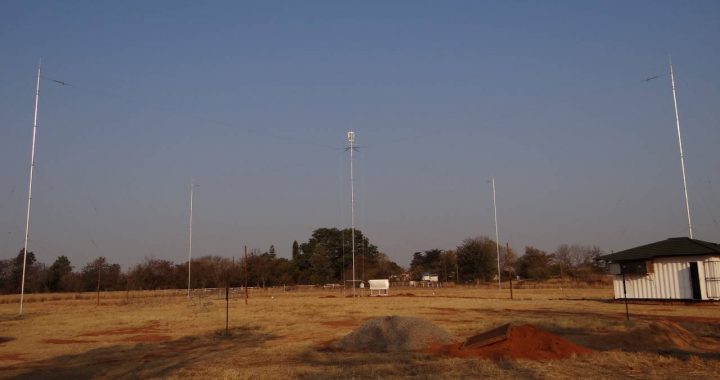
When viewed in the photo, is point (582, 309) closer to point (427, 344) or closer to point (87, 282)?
point (427, 344)

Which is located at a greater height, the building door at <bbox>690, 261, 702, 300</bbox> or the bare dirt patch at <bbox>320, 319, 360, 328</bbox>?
the building door at <bbox>690, 261, 702, 300</bbox>

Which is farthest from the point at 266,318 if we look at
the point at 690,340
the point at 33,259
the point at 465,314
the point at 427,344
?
the point at 33,259

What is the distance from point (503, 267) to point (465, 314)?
254ft

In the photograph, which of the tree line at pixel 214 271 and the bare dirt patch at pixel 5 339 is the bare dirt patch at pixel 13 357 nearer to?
the bare dirt patch at pixel 5 339

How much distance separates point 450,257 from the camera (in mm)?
109750

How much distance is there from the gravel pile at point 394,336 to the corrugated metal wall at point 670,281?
21853 mm

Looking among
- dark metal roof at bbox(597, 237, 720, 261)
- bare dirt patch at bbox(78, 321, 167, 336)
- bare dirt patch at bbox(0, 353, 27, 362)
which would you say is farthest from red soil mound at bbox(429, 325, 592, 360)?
dark metal roof at bbox(597, 237, 720, 261)

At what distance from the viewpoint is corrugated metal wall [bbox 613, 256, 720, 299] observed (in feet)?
107

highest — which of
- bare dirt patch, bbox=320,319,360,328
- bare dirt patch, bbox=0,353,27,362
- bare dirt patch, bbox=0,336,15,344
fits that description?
bare dirt patch, bbox=320,319,360,328

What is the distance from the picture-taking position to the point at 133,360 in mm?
16578

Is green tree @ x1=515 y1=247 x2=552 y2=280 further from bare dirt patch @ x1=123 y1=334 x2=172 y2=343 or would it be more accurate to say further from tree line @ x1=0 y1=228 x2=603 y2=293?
bare dirt patch @ x1=123 y1=334 x2=172 y2=343

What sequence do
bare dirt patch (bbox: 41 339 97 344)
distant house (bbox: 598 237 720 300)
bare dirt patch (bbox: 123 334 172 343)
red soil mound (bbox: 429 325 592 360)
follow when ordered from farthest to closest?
distant house (bbox: 598 237 720 300) < bare dirt patch (bbox: 123 334 172 343) < bare dirt patch (bbox: 41 339 97 344) < red soil mound (bbox: 429 325 592 360)

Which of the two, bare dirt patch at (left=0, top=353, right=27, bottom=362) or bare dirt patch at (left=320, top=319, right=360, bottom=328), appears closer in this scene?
bare dirt patch at (left=0, top=353, right=27, bottom=362)

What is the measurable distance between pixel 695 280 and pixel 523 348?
23822mm
